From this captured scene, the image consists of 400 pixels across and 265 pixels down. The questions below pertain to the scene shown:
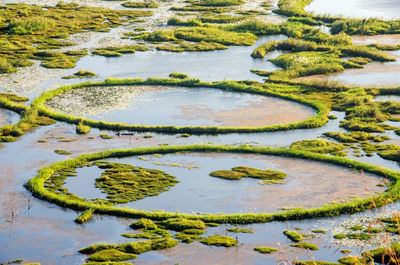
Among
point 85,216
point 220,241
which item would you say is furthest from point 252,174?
point 85,216

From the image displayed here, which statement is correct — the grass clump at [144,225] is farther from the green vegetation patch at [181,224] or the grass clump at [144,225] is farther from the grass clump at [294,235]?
the grass clump at [294,235]

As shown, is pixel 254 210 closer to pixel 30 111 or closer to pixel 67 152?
pixel 67 152

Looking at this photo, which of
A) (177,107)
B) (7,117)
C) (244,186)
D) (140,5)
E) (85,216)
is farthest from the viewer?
(140,5)

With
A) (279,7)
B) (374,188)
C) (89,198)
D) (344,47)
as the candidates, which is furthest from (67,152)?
(279,7)

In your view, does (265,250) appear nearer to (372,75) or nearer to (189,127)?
(189,127)

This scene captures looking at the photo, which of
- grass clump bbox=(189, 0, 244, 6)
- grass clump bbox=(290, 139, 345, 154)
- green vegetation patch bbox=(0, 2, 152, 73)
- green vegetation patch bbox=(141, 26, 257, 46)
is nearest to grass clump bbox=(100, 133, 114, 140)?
grass clump bbox=(290, 139, 345, 154)

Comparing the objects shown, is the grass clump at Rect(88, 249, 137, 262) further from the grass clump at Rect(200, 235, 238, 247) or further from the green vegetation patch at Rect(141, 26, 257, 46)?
the green vegetation patch at Rect(141, 26, 257, 46)

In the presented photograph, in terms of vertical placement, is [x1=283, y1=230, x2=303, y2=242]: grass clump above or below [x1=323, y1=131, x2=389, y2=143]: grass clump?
below
